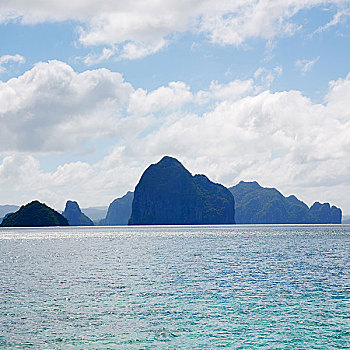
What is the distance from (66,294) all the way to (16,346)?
2107 centimetres

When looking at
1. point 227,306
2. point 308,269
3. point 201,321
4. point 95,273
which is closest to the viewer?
point 201,321

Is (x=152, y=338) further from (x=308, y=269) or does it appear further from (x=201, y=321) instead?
(x=308, y=269)

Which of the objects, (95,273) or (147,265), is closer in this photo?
(95,273)

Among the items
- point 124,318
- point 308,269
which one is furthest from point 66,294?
point 308,269

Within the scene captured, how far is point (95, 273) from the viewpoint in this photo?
72.5 metres

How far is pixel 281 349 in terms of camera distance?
30828 mm

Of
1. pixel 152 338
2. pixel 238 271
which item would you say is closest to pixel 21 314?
pixel 152 338

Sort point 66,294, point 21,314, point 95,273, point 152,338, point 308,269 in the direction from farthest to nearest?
1. point 308,269
2. point 95,273
3. point 66,294
4. point 21,314
5. point 152,338

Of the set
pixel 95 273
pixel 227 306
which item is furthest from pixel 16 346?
pixel 95 273

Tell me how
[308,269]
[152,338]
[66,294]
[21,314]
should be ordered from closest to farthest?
[152,338]
[21,314]
[66,294]
[308,269]

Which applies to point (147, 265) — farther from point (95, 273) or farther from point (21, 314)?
point (21, 314)

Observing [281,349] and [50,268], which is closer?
[281,349]

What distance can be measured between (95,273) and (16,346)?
136ft

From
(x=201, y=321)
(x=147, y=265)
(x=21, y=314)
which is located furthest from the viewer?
(x=147, y=265)
